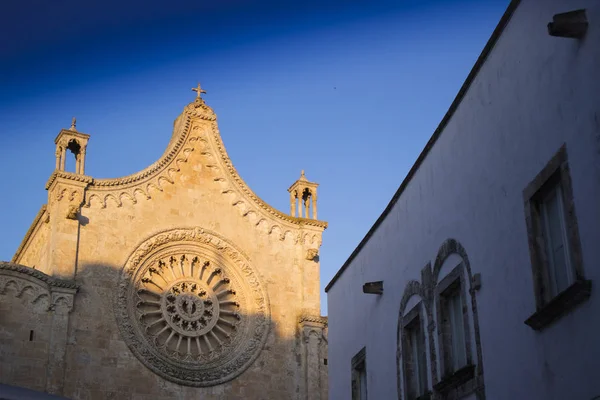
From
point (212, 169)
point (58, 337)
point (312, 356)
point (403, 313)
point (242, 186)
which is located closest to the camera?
point (403, 313)

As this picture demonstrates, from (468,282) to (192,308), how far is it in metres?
17.5

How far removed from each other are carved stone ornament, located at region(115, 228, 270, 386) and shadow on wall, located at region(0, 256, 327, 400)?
0.03 m

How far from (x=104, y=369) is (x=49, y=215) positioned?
210 inches

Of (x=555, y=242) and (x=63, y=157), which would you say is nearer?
(x=555, y=242)

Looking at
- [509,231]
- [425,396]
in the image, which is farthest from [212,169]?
[509,231]

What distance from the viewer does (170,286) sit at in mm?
28578

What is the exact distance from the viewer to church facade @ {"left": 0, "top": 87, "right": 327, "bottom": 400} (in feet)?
84.0

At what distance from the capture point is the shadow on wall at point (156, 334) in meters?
25.2

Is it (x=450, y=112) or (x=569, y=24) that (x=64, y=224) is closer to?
(x=450, y=112)

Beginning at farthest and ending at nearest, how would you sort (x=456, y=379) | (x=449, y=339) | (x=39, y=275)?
(x=39, y=275), (x=449, y=339), (x=456, y=379)

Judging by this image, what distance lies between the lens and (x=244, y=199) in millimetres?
30688

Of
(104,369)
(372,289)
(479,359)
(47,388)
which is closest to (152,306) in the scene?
(104,369)

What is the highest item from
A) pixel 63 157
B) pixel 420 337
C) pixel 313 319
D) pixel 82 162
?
pixel 63 157

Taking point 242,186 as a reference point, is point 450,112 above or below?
below
